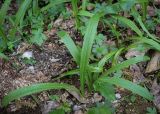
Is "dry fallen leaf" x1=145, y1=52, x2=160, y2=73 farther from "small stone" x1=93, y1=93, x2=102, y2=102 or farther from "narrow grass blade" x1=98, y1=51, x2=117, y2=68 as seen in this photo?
"small stone" x1=93, y1=93, x2=102, y2=102

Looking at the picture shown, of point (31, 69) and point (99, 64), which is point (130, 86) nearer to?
point (99, 64)

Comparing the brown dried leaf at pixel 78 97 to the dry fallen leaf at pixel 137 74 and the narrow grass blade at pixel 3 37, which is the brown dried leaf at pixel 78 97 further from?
the narrow grass blade at pixel 3 37

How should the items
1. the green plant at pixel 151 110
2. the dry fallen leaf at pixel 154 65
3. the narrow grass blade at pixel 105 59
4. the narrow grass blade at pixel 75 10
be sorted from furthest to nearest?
1. the narrow grass blade at pixel 75 10
2. the dry fallen leaf at pixel 154 65
3. the narrow grass blade at pixel 105 59
4. the green plant at pixel 151 110

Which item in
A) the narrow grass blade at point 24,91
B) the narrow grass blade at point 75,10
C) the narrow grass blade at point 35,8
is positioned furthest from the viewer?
the narrow grass blade at point 35,8

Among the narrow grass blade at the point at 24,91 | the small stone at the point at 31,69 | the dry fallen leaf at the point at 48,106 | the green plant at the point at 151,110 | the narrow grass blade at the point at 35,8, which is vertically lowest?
the green plant at the point at 151,110

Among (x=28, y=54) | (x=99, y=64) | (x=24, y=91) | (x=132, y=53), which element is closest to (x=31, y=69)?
(x=28, y=54)

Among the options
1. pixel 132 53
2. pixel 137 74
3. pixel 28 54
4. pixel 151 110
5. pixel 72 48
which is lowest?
pixel 151 110

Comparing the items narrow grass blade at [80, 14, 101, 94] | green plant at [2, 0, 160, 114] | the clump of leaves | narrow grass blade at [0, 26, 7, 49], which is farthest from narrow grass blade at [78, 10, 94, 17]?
narrow grass blade at [0, 26, 7, 49]

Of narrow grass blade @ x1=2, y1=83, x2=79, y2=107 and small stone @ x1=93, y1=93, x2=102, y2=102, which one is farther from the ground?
narrow grass blade @ x1=2, y1=83, x2=79, y2=107

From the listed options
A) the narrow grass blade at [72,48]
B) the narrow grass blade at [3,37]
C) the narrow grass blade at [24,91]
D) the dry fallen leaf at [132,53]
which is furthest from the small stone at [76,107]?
the narrow grass blade at [3,37]

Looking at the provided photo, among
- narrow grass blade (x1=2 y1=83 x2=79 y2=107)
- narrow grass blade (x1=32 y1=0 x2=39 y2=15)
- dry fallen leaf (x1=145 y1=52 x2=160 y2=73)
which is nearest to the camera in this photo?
narrow grass blade (x1=2 y1=83 x2=79 y2=107)

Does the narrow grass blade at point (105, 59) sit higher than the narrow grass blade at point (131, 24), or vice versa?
the narrow grass blade at point (131, 24)

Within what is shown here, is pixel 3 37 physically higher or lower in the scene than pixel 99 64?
higher
